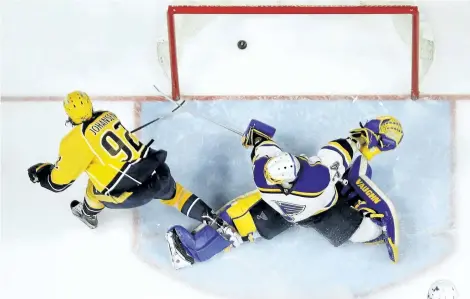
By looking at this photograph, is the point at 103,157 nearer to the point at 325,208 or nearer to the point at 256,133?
the point at 256,133

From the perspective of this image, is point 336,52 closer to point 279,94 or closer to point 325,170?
point 279,94

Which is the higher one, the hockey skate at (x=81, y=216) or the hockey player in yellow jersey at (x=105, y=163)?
the hockey player in yellow jersey at (x=105, y=163)

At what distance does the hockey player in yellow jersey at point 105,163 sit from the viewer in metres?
2.99

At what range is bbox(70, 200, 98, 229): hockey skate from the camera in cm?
341

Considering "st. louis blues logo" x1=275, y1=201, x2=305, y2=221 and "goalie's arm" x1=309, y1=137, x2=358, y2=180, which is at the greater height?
"goalie's arm" x1=309, y1=137, x2=358, y2=180

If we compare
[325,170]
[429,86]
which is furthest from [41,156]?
[429,86]

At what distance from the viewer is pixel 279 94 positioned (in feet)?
11.7

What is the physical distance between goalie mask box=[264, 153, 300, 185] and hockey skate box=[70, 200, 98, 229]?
102 centimetres

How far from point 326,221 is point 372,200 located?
243mm

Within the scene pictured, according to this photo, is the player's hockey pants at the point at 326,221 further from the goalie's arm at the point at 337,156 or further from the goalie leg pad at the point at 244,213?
the goalie's arm at the point at 337,156

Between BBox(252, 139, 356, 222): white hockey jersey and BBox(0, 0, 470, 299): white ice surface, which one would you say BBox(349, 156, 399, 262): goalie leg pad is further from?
BBox(0, 0, 470, 299): white ice surface

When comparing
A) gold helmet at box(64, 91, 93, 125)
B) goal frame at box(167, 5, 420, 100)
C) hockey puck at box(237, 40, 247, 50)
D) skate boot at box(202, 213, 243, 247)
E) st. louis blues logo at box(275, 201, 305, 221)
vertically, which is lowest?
skate boot at box(202, 213, 243, 247)

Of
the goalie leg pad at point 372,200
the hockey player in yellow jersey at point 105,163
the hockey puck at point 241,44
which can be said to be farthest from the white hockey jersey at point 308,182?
the hockey puck at point 241,44

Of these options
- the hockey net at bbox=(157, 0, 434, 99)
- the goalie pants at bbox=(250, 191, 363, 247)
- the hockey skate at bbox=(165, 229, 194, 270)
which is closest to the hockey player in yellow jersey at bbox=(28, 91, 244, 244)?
the hockey skate at bbox=(165, 229, 194, 270)
